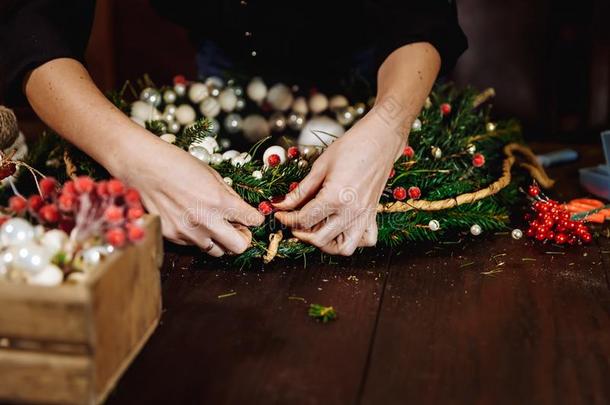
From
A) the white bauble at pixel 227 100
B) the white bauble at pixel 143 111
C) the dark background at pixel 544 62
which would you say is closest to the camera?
the white bauble at pixel 143 111

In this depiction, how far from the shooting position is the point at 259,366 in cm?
66

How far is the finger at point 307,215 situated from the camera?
844 millimetres

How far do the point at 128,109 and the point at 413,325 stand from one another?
0.70 metres

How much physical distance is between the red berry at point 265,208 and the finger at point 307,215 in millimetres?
12

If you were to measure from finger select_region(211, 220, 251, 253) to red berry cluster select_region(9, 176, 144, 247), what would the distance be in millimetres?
206

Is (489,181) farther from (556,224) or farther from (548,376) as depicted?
(548,376)

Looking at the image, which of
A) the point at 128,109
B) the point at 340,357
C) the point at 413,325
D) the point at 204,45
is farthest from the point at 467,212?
the point at 204,45

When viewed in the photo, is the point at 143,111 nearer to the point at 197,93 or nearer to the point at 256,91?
the point at 197,93

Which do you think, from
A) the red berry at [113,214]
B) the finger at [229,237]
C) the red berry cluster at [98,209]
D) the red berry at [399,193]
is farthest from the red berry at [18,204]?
the red berry at [399,193]

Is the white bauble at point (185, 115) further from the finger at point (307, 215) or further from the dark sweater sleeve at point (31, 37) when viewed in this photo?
Result: the finger at point (307, 215)

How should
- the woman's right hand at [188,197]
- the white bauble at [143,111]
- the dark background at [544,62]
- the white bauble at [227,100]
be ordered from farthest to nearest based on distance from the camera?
the dark background at [544,62]
the white bauble at [227,100]
the white bauble at [143,111]
the woman's right hand at [188,197]

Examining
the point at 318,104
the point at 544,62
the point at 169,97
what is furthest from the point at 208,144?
the point at 544,62

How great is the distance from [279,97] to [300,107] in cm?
5

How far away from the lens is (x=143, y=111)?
1166 millimetres
